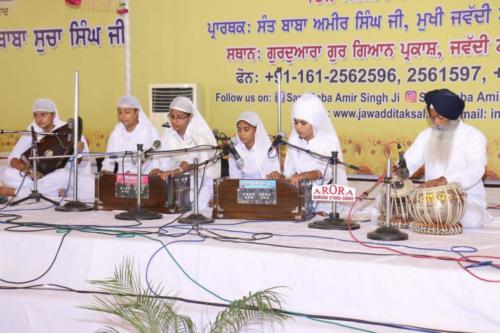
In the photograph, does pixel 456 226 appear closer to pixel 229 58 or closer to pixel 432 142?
pixel 432 142

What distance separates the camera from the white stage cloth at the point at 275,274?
3346 mm

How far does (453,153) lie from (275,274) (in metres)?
1.67

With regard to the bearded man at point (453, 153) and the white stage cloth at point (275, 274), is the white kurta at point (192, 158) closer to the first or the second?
the white stage cloth at point (275, 274)

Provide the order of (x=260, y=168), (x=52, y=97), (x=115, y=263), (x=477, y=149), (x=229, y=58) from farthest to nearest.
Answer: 1. (x=52, y=97)
2. (x=229, y=58)
3. (x=260, y=168)
4. (x=477, y=149)
5. (x=115, y=263)

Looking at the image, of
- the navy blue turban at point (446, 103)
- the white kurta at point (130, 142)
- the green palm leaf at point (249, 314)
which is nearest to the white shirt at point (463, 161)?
the navy blue turban at point (446, 103)

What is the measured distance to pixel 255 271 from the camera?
3.77 m

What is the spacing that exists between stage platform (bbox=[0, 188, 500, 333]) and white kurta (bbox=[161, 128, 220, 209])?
2.99 feet

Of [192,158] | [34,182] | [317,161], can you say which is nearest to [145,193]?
[192,158]

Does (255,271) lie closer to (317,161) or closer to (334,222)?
(334,222)

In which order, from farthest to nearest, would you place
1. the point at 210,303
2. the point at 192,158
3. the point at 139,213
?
the point at 192,158
the point at 139,213
the point at 210,303

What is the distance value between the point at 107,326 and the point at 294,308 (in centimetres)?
101

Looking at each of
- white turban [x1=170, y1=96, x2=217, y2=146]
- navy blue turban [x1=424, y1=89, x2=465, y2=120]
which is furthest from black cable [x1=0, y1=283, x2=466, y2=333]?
white turban [x1=170, y1=96, x2=217, y2=146]

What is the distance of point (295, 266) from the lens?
3662 mm

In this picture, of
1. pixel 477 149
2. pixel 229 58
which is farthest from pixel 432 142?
pixel 229 58
